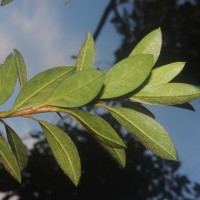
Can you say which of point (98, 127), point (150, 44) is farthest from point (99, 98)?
point (150, 44)

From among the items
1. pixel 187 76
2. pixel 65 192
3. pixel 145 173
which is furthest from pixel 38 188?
pixel 187 76

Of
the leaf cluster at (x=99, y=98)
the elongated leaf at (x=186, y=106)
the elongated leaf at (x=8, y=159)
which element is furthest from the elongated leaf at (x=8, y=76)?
the elongated leaf at (x=186, y=106)

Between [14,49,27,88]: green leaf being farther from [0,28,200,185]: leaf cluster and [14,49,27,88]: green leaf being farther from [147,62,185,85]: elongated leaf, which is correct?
[147,62,185,85]: elongated leaf

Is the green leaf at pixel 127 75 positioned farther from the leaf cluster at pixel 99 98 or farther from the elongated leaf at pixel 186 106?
the elongated leaf at pixel 186 106

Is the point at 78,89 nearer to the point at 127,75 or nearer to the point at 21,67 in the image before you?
the point at 127,75

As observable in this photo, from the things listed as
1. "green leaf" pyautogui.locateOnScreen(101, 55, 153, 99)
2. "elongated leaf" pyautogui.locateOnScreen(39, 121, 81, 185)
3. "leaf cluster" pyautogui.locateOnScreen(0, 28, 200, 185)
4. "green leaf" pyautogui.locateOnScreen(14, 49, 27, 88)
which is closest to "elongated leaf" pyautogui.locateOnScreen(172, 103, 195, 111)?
"leaf cluster" pyautogui.locateOnScreen(0, 28, 200, 185)

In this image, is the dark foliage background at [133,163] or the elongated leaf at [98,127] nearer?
the elongated leaf at [98,127]

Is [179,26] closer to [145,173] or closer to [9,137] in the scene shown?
[145,173]
